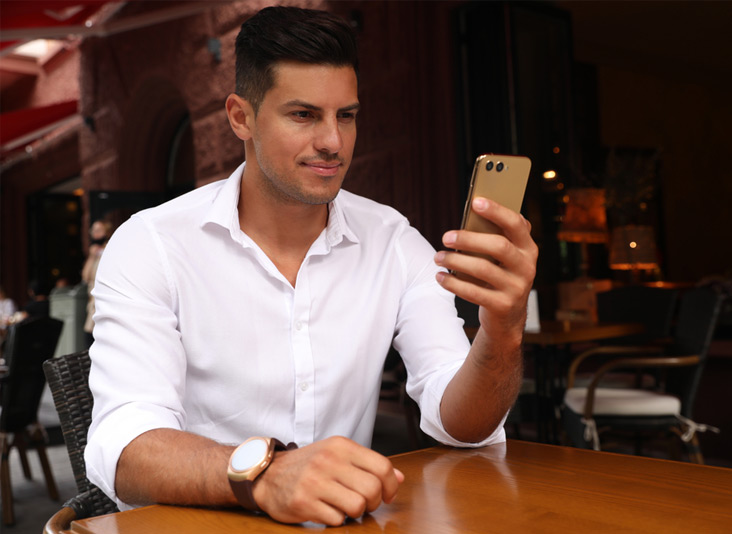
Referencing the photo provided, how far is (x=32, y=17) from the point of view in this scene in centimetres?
656

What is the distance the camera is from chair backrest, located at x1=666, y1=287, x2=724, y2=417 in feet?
9.39

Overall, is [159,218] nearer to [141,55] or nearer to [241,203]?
[241,203]

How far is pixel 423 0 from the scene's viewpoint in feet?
16.6

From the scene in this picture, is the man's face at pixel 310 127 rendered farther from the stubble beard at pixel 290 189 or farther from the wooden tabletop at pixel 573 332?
the wooden tabletop at pixel 573 332

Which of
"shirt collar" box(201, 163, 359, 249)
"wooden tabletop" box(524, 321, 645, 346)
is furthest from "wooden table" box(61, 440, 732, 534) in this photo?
"wooden tabletop" box(524, 321, 645, 346)

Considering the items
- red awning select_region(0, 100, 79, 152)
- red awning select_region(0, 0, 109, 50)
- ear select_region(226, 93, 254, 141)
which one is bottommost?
ear select_region(226, 93, 254, 141)

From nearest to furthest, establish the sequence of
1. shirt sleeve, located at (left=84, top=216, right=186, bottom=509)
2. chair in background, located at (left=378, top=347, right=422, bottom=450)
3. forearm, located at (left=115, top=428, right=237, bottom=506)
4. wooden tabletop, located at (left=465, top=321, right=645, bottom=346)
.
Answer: forearm, located at (left=115, top=428, right=237, bottom=506) < shirt sleeve, located at (left=84, top=216, right=186, bottom=509) < wooden tabletop, located at (left=465, top=321, right=645, bottom=346) < chair in background, located at (left=378, top=347, right=422, bottom=450)

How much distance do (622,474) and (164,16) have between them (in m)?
6.31

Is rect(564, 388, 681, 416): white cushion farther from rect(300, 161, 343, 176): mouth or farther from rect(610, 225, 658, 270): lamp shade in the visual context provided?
rect(300, 161, 343, 176): mouth

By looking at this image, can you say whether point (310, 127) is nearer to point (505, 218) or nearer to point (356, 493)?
point (505, 218)

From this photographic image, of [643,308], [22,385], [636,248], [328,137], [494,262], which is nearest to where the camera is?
[494,262]

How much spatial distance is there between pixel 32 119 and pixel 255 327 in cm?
899

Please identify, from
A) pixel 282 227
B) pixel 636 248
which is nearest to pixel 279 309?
pixel 282 227

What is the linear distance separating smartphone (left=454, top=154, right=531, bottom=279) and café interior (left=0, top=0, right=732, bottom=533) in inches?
24.7
